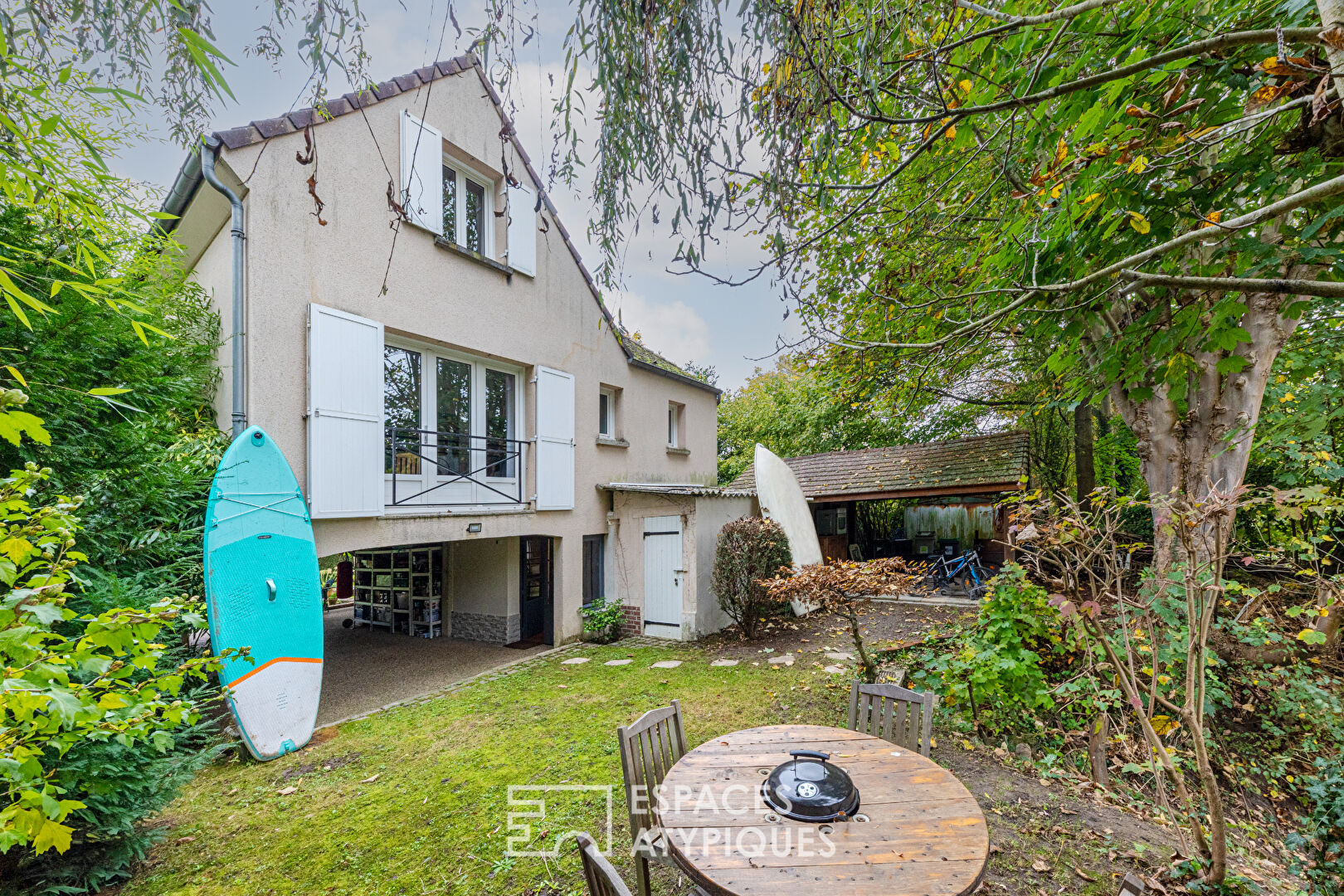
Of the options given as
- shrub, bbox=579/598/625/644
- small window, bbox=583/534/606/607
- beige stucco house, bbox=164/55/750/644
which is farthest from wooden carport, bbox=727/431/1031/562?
shrub, bbox=579/598/625/644

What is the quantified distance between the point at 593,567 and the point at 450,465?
307cm

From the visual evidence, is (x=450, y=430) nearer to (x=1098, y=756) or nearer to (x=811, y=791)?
(x=811, y=791)

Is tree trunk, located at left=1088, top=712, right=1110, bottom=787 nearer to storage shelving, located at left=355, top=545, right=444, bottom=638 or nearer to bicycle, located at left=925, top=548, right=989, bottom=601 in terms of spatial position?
bicycle, located at left=925, top=548, right=989, bottom=601

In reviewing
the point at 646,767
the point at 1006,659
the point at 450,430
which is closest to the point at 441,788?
the point at 646,767

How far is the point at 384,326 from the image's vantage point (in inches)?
231

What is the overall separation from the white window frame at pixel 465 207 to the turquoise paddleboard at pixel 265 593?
11.4 feet

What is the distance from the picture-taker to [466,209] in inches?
278

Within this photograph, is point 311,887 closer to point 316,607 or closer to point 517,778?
point 517,778

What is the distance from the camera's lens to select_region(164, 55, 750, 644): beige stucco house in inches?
196

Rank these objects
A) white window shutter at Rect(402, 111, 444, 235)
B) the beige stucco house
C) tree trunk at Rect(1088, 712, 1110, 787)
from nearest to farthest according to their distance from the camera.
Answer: tree trunk at Rect(1088, 712, 1110, 787) < the beige stucco house < white window shutter at Rect(402, 111, 444, 235)

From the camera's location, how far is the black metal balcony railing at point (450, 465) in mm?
6172

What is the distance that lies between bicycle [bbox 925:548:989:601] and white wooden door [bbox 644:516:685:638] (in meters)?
6.35

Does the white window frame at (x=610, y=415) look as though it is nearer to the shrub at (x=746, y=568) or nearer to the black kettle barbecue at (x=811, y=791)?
the shrub at (x=746, y=568)


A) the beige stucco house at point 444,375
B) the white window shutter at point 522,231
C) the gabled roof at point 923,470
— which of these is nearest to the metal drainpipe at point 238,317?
the beige stucco house at point 444,375
